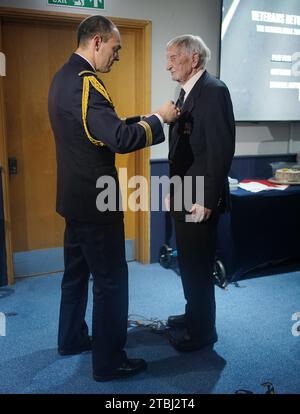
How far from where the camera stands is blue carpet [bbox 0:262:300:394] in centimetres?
187

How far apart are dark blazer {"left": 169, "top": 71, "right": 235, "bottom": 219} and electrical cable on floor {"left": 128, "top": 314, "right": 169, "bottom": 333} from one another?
2.73ft

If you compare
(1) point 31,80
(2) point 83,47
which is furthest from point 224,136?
(1) point 31,80

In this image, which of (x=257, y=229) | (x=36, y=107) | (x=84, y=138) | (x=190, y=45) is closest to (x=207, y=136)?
(x=190, y=45)

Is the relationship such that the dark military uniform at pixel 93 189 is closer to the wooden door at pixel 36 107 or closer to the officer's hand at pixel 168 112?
the officer's hand at pixel 168 112

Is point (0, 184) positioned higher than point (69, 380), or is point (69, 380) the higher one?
point (0, 184)

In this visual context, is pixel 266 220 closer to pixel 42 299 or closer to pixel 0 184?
pixel 42 299

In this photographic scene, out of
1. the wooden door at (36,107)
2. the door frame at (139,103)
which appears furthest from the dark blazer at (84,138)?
the wooden door at (36,107)

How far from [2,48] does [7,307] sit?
65.3 inches

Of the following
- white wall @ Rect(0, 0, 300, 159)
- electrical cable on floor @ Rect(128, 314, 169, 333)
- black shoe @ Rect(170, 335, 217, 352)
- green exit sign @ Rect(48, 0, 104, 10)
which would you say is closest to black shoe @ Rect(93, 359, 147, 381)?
black shoe @ Rect(170, 335, 217, 352)

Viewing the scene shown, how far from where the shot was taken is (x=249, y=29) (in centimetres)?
318

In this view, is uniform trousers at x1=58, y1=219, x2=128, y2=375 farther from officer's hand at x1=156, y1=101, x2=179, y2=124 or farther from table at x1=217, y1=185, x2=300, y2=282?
table at x1=217, y1=185, x2=300, y2=282

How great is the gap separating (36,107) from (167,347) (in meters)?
1.81

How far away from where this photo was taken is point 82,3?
2.80 meters

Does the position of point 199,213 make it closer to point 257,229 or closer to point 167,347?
point 167,347
